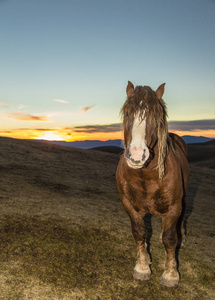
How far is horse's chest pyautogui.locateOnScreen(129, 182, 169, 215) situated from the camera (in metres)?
4.18

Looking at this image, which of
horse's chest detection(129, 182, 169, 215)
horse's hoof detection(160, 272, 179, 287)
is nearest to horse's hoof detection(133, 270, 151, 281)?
horse's hoof detection(160, 272, 179, 287)

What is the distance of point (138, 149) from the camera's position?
3.20 m

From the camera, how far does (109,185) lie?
14156 millimetres

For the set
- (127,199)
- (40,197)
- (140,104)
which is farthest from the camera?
(40,197)

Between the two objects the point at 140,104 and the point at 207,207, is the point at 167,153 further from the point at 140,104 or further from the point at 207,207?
the point at 207,207

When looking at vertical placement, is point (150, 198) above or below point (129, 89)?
below

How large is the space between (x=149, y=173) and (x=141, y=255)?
75.1 inches

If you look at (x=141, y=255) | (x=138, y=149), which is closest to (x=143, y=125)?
(x=138, y=149)

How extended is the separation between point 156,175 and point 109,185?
10272mm

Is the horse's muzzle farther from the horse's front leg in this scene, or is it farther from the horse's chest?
the horse's front leg

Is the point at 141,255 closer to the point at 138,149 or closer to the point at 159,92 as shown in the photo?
the point at 138,149

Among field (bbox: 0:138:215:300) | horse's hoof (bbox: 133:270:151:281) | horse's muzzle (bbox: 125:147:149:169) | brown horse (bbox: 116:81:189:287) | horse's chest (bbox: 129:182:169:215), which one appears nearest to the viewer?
horse's muzzle (bbox: 125:147:149:169)

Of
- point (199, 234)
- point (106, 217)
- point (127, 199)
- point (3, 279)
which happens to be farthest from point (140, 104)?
point (199, 234)

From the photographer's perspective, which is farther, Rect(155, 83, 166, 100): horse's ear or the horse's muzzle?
Rect(155, 83, 166, 100): horse's ear
